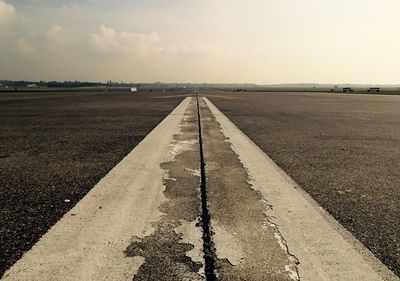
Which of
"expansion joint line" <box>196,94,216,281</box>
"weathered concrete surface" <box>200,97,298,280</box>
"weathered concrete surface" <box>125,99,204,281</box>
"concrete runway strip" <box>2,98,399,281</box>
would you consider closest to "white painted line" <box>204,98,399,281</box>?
"concrete runway strip" <box>2,98,399,281</box>

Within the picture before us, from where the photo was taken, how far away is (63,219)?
3.22 meters

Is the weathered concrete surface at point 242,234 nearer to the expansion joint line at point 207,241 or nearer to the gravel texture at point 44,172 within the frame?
the expansion joint line at point 207,241

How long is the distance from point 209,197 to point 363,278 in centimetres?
189

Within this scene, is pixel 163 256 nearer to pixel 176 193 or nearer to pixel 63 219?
pixel 63 219

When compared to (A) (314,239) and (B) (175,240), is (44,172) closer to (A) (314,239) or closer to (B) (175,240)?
(B) (175,240)

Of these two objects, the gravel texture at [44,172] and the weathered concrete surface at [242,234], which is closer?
the weathered concrete surface at [242,234]

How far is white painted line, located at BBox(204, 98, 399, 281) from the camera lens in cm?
232

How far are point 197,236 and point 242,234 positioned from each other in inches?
15.2

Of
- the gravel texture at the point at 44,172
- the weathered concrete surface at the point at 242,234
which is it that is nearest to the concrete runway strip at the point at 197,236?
the weathered concrete surface at the point at 242,234

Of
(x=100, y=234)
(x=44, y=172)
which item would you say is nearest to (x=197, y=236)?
(x=100, y=234)

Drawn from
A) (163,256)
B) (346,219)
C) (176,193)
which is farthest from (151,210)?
(346,219)

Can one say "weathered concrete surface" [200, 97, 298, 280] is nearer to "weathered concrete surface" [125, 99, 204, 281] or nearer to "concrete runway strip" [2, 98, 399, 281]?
"concrete runway strip" [2, 98, 399, 281]

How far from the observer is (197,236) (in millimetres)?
2828

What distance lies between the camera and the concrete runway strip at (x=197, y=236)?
230cm
